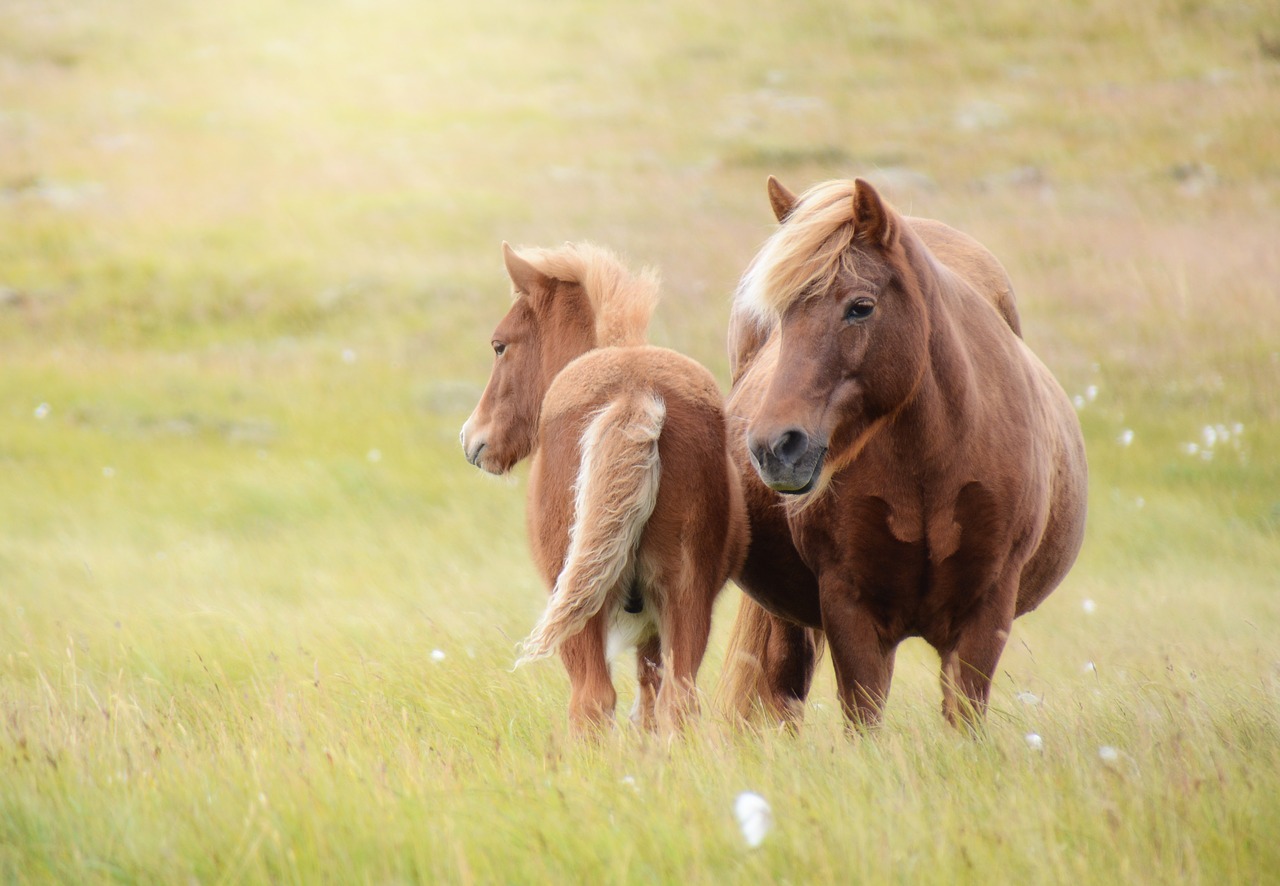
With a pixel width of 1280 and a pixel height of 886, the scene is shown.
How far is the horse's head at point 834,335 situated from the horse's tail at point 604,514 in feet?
1.29

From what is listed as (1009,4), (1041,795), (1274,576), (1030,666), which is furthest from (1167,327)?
(1009,4)

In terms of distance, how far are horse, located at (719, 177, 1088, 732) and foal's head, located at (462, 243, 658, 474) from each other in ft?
2.45

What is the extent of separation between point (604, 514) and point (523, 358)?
1.42 metres

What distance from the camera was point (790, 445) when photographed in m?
3.20

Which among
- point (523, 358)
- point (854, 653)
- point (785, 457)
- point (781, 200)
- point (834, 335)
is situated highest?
point (781, 200)

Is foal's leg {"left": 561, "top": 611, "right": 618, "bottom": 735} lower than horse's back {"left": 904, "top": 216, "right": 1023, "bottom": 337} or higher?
lower

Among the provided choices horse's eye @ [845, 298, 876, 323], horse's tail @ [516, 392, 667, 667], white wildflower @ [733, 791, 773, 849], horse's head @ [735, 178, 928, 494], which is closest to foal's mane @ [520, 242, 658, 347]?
horse's tail @ [516, 392, 667, 667]

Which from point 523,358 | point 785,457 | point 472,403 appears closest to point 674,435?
point 785,457

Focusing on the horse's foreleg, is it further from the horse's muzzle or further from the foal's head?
the foal's head

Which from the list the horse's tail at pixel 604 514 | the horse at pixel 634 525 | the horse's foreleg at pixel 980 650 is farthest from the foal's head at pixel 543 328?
the horse's foreleg at pixel 980 650

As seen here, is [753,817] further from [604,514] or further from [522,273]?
[522,273]

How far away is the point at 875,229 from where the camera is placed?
133 inches

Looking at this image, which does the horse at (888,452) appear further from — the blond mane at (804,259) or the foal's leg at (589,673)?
the foal's leg at (589,673)

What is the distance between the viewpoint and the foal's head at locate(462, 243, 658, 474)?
439 cm
